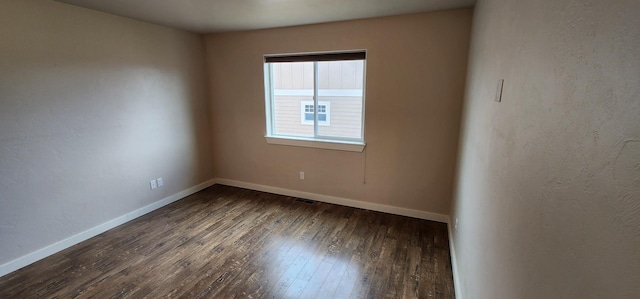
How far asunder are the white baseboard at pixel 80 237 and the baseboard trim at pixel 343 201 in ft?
2.62

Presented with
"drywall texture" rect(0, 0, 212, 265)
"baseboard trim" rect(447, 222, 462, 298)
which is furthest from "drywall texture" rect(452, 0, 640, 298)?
"drywall texture" rect(0, 0, 212, 265)

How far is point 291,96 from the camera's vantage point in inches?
148

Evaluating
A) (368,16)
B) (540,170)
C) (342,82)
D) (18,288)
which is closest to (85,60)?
(18,288)

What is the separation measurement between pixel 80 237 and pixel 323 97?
9.94 ft

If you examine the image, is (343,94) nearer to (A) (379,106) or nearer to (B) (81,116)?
(A) (379,106)

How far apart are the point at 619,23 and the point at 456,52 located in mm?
2490

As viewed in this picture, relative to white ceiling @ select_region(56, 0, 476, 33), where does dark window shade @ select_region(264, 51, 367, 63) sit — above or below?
below

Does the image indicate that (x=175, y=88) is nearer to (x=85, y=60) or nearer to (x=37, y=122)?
(x=85, y=60)

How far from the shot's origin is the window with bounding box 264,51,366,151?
336 centimetres

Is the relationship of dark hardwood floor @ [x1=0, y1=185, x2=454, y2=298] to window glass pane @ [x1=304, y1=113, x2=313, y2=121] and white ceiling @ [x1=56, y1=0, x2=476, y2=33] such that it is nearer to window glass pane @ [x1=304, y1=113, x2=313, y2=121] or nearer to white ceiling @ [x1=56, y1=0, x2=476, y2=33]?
window glass pane @ [x1=304, y1=113, x2=313, y2=121]

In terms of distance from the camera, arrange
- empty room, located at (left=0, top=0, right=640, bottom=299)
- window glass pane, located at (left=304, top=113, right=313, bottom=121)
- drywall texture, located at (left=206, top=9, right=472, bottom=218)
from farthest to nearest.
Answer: window glass pane, located at (left=304, top=113, right=313, bottom=121) → drywall texture, located at (left=206, top=9, right=472, bottom=218) → empty room, located at (left=0, top=0, right=640, bottom=299)

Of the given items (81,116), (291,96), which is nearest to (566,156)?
(291,96)

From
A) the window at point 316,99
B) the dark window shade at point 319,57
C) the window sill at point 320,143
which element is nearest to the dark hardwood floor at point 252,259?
the window sill at point 320,143

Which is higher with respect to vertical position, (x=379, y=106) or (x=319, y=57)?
(x=319, y=57)
